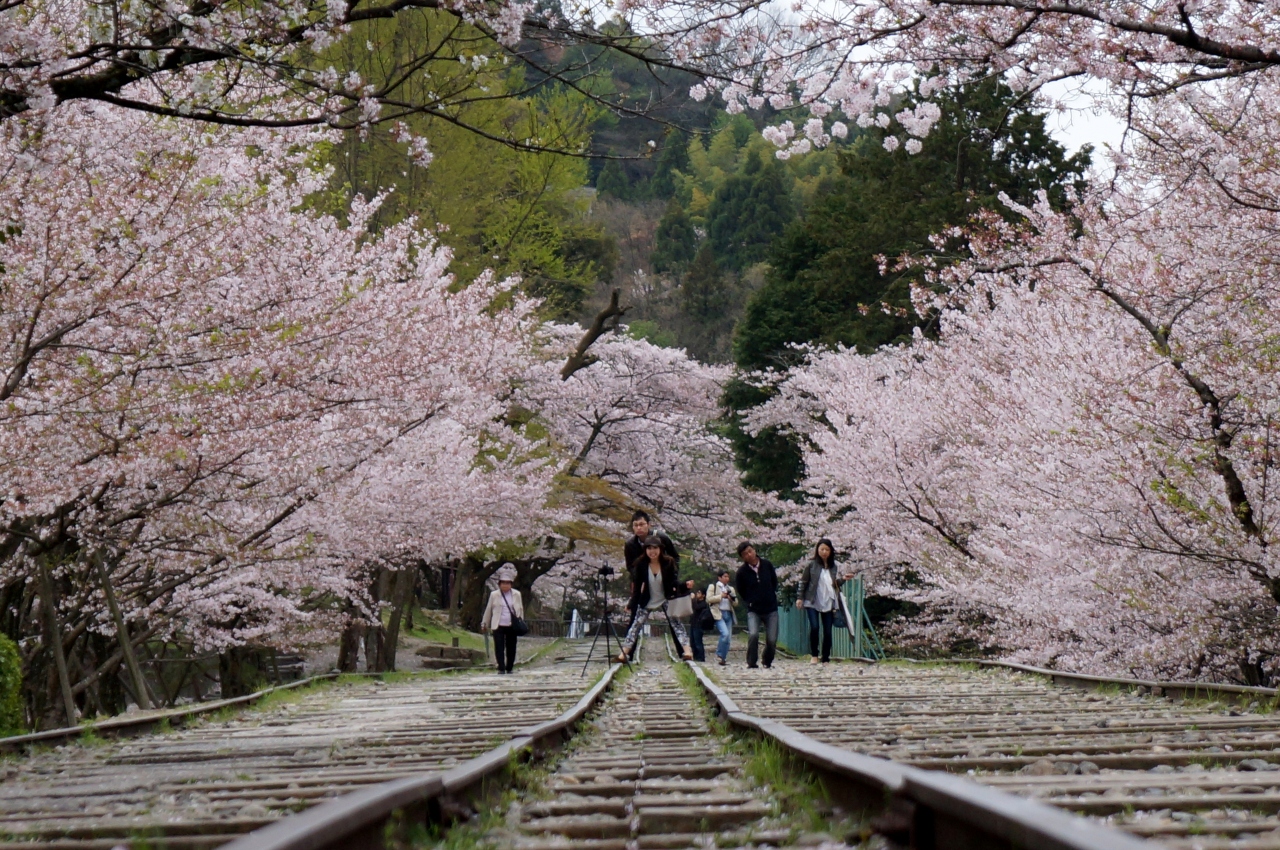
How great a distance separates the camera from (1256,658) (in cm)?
1211

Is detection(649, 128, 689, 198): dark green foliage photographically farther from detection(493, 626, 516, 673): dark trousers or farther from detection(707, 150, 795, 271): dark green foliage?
detection(493, 626, 516, 673): dark trousers

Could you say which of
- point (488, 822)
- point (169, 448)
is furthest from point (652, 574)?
point (488, 822)

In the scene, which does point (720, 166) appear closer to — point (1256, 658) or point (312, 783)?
point (1256, 658)

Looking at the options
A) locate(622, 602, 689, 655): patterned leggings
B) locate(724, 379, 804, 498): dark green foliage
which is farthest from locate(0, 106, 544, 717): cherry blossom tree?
locate(724, 379, 804, 498): dark green foliage

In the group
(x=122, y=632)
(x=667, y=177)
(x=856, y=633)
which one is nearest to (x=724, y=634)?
(x=856, y=633)

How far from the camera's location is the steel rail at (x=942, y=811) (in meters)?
2.30

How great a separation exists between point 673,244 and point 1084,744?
214ft

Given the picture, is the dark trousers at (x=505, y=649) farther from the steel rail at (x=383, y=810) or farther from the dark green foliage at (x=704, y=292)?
the dark green foliage at (x=704, y=292)

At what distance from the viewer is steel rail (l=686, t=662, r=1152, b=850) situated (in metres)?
2.30

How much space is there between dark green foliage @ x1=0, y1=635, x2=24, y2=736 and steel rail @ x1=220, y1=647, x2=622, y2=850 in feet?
23.4

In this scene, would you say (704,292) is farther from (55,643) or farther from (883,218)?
(55,643)

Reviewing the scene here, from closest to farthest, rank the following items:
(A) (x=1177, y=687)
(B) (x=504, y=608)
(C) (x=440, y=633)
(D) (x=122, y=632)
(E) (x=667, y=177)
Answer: (A) (x=1177, y=687) < (D) (x=122, y=632) < (B) (x=504, y=608) < (C) (x=440, y=633) < (E) (x=667, y=177)

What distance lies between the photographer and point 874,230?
1385 inches

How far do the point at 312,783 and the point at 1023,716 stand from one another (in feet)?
15.7
